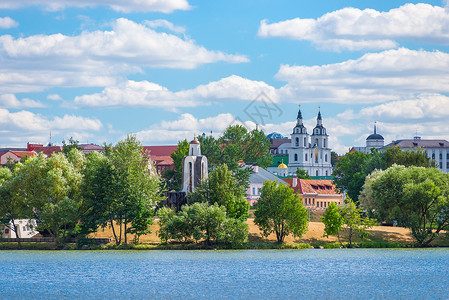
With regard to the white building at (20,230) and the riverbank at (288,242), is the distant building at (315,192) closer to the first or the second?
the riverbank at (288,242)

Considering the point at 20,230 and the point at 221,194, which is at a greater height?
the point at 221,194

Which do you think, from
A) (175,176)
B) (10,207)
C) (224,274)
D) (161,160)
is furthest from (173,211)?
(161,160)

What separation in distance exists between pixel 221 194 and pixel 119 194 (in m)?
12.0

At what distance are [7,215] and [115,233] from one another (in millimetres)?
12516

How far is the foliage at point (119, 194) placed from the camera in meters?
79.6

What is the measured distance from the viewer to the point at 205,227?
3100 inches

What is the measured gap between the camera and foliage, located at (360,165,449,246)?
84625 mm

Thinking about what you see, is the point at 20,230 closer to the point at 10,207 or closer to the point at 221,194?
the point at 10,207

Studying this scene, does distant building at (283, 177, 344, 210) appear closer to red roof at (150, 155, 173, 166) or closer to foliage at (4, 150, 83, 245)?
red roof at (150, 155, 173, 166)

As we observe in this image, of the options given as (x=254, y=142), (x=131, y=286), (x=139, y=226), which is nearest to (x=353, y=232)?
(x=139, y=226)

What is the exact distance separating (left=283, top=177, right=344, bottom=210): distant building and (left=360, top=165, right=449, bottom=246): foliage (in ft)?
127

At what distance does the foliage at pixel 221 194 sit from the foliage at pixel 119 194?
5.57m

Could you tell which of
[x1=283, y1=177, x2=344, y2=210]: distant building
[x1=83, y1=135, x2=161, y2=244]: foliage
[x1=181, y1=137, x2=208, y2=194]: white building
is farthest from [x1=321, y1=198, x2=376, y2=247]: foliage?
[x1=283, y1=177, x2=344, y2=210]: distant building

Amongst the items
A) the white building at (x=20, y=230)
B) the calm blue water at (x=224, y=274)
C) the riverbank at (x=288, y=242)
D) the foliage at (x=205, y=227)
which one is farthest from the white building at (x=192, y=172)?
the white building at (x=20, y=230)
